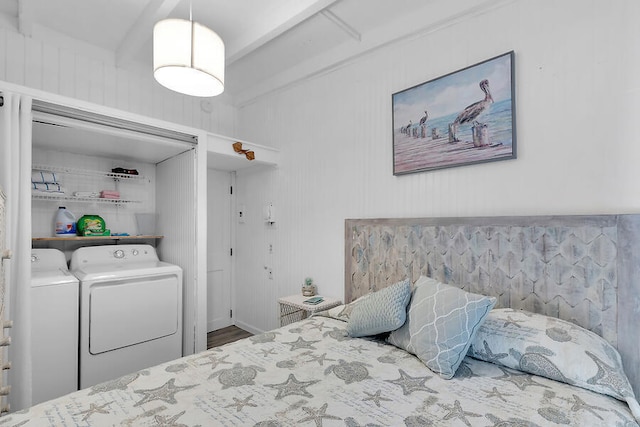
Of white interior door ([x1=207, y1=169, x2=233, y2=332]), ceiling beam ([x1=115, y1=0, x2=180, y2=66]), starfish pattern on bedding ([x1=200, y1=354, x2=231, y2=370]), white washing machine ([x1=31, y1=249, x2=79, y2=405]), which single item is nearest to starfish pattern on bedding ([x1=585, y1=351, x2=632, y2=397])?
starfish pattern on bedding ([x1=200, y1=354, x2=231, y2=370])

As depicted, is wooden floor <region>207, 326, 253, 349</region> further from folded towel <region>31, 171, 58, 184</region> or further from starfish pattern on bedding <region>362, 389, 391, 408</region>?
starfish pattern on bedding <region>362, 389, 391, 408</region>

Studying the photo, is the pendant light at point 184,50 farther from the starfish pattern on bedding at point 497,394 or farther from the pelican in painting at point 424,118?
the starfish pattern on bedding at point 497,394

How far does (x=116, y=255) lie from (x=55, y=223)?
21.8 inches

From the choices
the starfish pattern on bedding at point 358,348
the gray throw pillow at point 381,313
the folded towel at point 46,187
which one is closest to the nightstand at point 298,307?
the gray throw pillow at point 381,313

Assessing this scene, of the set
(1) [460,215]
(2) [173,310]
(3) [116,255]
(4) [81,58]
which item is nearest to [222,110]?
(4) [81,58]

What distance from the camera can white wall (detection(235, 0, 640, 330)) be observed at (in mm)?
1735

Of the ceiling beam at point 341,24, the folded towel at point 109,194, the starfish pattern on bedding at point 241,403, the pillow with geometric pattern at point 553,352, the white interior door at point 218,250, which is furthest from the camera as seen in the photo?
the white interior door at point 218,250

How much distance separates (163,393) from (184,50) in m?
1.57

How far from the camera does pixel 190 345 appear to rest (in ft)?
9.72

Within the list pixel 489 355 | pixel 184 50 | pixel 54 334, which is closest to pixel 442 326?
pixel 489 355

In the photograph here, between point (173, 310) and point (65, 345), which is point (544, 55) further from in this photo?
point (65, 345)

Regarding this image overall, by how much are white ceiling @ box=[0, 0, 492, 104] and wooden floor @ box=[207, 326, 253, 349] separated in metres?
2.98

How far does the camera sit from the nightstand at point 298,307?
2.75m

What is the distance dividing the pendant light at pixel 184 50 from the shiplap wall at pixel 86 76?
6.15ft
